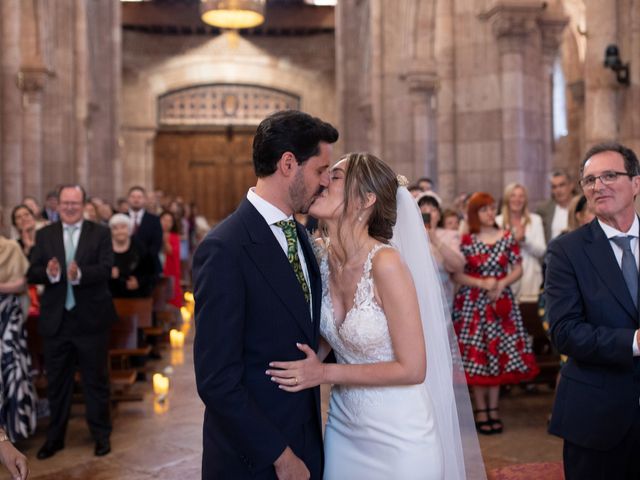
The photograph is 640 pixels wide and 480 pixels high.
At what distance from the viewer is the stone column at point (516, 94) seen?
1052cm

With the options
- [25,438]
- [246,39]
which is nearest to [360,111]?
[246,39]

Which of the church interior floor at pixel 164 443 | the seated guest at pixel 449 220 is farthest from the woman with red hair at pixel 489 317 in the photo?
the seated guest at pixel 449 220

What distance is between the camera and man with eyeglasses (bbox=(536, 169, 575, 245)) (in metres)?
7.59

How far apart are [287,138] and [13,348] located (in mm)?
3783

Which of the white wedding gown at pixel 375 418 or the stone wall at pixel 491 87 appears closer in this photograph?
the white wedding gown at pixel 375 418

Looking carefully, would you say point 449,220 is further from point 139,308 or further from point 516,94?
point 516,94

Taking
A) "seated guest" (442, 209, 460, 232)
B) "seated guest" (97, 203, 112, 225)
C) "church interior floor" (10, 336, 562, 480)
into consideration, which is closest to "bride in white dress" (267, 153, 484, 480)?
"church interior floor" (10, 336, 562, 480)

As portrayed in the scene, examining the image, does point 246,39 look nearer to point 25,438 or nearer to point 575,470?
point 25,438

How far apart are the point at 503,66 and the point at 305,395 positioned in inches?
350

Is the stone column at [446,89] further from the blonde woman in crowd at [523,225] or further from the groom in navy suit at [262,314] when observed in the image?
the groom in navy suit at [262,314]

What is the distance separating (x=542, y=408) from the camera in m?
6.86

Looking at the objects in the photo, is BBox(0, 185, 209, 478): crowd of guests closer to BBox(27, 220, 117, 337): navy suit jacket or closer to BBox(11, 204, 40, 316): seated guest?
BBox(27, 220, 117, 337): navy suit jacket

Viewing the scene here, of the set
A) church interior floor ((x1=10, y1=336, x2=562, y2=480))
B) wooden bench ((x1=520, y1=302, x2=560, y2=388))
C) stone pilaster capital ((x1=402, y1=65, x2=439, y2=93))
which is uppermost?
stone pilaster capital ((x1=402, y1=65, x2=439, y2=93))

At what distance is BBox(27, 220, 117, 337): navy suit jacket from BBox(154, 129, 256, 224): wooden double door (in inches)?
897
